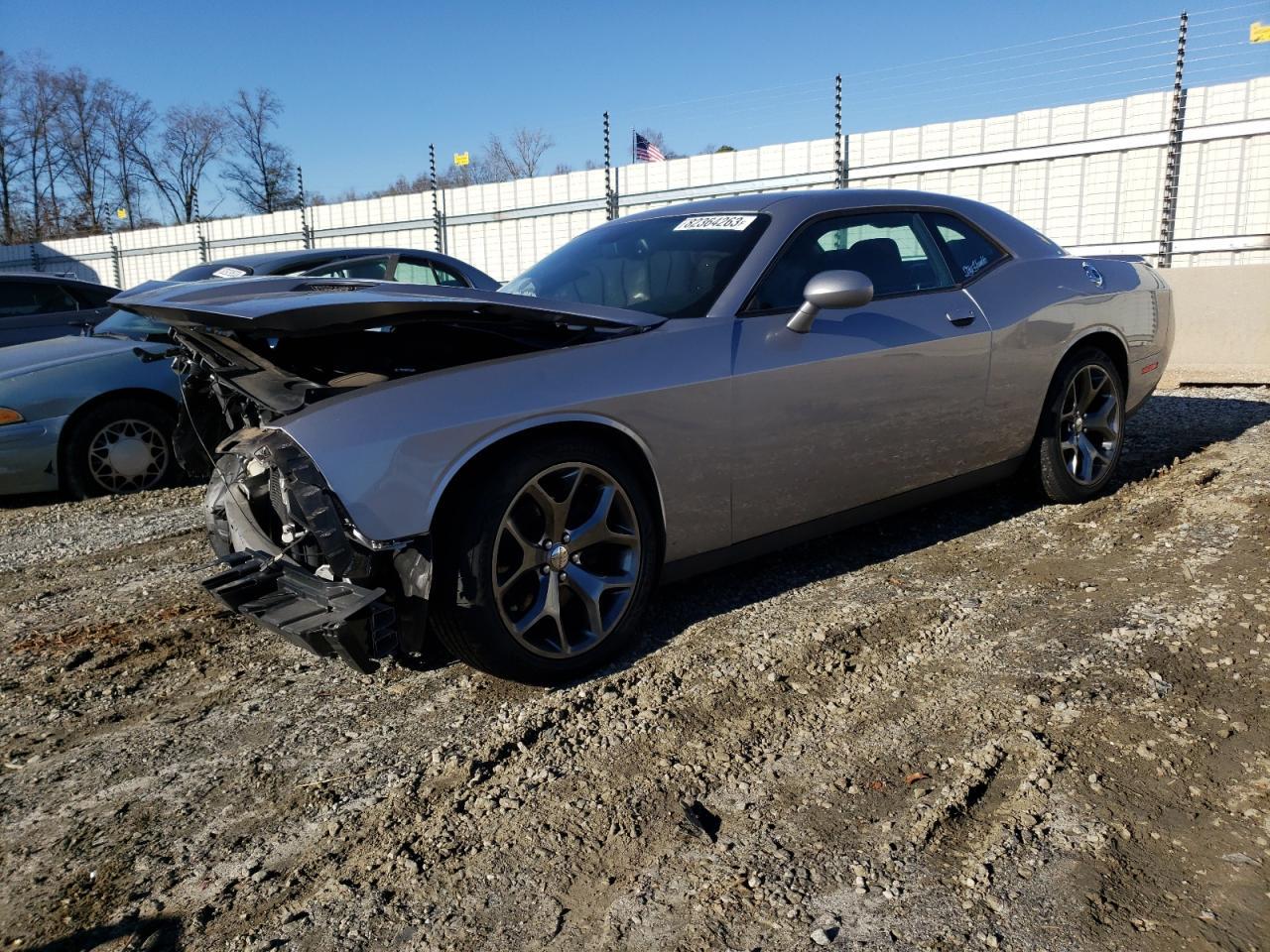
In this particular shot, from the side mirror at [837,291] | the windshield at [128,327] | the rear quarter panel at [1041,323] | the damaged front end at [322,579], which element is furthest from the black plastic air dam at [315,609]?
the windshield at [128,327]

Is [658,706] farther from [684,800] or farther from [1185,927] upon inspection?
[1185,927]

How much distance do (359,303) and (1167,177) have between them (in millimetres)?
8858

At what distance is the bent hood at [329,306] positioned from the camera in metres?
2.78

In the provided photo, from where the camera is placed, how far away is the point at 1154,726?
2.72 metres

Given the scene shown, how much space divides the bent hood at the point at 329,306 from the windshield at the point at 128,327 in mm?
3633

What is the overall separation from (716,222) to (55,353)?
462 centimetres

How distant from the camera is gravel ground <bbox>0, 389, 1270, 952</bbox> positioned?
2.04 meters

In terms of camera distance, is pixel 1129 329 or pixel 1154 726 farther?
pixel 1129 329

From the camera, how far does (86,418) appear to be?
5945 millimetres

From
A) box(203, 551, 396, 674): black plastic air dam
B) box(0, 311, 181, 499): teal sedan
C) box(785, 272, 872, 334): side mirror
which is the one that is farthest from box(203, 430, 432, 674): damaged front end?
box(0, 311, 181, 499): teal sedan

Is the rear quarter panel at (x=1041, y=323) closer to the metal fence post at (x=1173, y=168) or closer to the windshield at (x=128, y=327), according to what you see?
the metal fence post at (x=1173, y=168)

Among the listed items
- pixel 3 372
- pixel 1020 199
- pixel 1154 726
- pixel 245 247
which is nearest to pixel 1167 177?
pixel 1020 199

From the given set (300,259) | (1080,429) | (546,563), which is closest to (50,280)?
(300,259)

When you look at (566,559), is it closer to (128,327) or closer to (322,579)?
(322,579)
